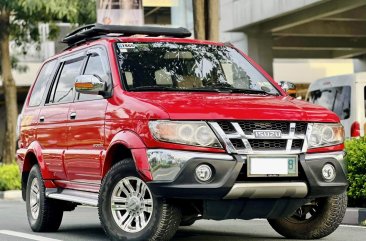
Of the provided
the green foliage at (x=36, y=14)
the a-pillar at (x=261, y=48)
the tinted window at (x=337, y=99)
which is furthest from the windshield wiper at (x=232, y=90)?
the a-pillar at (x=261, y=48)

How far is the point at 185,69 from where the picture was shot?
842cm

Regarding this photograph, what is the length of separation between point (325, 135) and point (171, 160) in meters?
1.40

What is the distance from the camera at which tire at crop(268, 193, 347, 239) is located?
7.95m

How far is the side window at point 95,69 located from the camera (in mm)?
8336

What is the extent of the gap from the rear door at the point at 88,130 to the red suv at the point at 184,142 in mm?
12

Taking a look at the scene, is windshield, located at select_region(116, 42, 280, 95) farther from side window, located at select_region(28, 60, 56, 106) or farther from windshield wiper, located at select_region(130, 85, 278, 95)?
side window, located at select_region(28, 60, 56, 106)

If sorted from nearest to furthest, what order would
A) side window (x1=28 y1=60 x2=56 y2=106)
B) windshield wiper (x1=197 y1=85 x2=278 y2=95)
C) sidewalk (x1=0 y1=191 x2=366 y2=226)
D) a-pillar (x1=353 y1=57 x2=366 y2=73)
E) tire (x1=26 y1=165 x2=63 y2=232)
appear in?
1. windshield wiper (x1=197 y1=85 x2=278 y2=95)
2. tire (x1=26 y1=165 x2=63 y2=232)
3. side window (x1=28 y1=60 x2=56 y2=106)
4. sidewalk (x1=0 y1=191 x2=366 y2=226)
5. a-pillar (x1=353 y1=57 x2=366 y2=73)

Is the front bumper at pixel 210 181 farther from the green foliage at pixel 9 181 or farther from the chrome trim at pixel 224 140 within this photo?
the green foliage at pixel 9 181

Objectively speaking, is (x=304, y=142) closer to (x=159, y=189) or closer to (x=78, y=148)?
(x=159, y=189)

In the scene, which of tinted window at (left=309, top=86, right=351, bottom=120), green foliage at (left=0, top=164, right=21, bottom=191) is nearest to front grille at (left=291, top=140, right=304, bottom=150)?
tinted window at (left=309, top=86, right=351, bottom=120)

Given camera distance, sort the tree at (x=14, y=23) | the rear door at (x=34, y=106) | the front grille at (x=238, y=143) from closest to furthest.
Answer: the front grille at (x=238, y=143) < the rear door at (x=34, y=106) < the tree at (x=14, y=23)

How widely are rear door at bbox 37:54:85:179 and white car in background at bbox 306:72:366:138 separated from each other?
8.66m

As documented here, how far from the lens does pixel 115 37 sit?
28.8ft

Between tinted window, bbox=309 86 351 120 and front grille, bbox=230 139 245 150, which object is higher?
front grille, bbox=230 139 245 150
